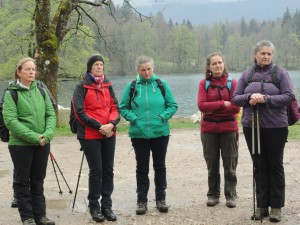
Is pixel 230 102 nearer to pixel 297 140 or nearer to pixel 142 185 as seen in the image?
pixel 142 185

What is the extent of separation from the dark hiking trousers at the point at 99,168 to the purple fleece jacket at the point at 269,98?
173cm

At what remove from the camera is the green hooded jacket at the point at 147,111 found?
226 inches

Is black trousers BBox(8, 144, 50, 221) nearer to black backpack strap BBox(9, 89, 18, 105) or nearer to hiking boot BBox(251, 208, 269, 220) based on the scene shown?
black backpack strap BBox(9, 89, 18, 105)

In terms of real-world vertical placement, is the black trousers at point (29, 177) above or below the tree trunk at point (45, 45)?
below

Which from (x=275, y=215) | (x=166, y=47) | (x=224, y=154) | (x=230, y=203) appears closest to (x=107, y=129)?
(x=224, y=154)

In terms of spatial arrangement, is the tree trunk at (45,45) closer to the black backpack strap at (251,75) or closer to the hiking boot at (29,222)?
the hiking boot at (29,222)

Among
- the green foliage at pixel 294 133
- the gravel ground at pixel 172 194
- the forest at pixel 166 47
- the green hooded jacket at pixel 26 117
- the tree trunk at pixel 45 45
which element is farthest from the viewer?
the forest at pixel 166 47

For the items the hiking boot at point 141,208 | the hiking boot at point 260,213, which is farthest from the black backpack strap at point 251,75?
the hiking boot at point 141,208

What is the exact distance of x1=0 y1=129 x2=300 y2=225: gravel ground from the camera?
18.7 ft

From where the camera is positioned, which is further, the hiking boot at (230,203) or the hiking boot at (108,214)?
the hiking boot at (230,203)

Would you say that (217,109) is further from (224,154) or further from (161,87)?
(161,87)

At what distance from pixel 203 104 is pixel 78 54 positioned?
21051 mm

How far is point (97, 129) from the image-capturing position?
5402 millimetres

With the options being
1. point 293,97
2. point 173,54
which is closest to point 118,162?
point 293,97
